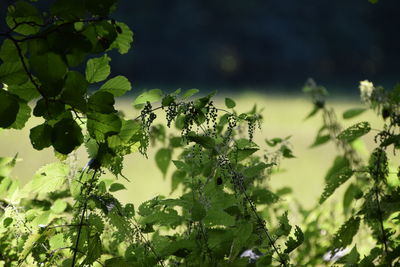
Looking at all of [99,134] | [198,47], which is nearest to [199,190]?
[99,134]

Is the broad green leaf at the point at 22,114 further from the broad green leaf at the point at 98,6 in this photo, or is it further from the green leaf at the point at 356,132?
the green leaf at the point at 356,132

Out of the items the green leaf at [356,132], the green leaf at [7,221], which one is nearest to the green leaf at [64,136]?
the green leaf at [7,221]

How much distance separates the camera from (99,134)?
3.18 ft

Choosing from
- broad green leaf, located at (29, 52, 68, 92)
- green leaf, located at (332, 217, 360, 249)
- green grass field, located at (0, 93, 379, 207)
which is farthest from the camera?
green grass field, located at (0, 93, 379, 207)

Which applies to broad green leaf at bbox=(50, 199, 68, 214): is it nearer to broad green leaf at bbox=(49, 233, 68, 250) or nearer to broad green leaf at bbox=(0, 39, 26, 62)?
broad green leaf at bbox=(49, 233, 68, 250)

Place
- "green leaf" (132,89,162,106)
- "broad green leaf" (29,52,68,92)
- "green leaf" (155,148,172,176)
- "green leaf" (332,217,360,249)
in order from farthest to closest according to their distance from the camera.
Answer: "green leaf" (155,148,172,176), "green leaf" (332,217,360,249), "green leaf" (132,89,162,106), "broad green leaf" (29,52,68,92)

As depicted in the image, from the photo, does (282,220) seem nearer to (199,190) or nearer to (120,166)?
(199,190)

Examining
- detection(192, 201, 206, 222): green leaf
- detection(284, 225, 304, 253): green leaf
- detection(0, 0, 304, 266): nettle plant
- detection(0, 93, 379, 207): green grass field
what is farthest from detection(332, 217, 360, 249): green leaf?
detection(0, 93, 379, 207): green grass field

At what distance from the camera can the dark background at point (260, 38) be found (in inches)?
435

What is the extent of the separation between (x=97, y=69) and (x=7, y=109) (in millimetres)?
213

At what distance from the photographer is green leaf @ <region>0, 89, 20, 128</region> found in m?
0.87

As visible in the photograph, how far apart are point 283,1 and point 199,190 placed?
12.0 meters

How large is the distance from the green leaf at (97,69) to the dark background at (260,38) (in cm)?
956

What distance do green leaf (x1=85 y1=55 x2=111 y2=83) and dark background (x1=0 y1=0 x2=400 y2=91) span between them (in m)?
Answer: 9.56
